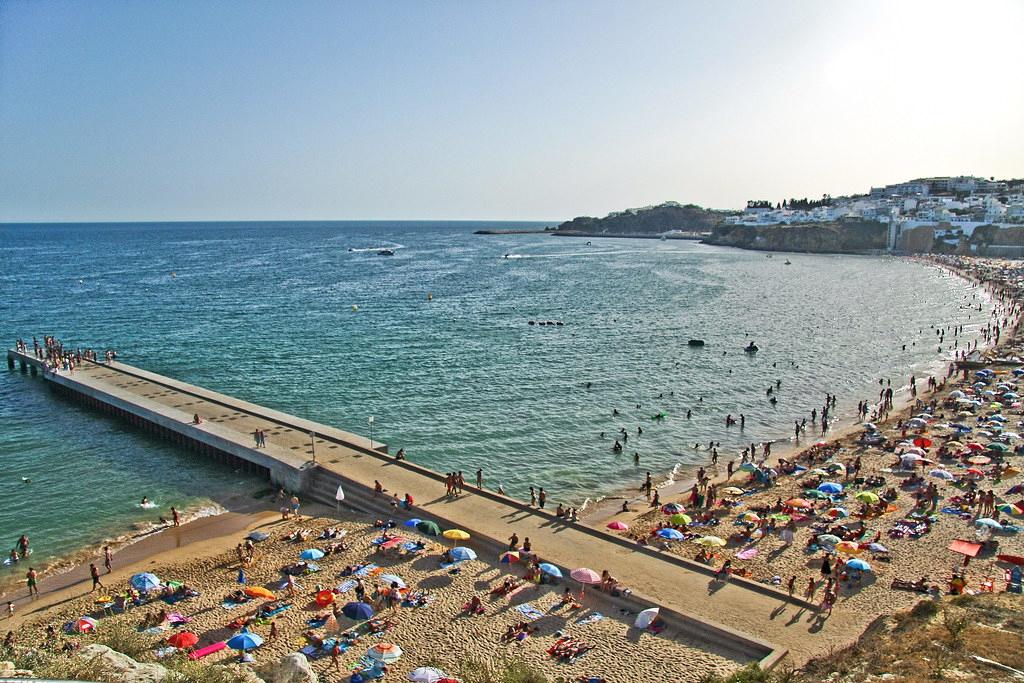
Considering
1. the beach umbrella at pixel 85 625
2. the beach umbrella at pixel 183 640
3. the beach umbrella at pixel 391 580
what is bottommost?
the beach umbrella at pixel 85 625

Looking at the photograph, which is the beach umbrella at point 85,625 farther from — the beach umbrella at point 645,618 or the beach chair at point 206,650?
the beach umbrella at point 645,618

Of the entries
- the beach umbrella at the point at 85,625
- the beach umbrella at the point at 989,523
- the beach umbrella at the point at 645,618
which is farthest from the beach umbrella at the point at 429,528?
the beach umbrella at the point at 989,523

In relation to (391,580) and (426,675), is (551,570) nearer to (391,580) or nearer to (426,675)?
(391,580)

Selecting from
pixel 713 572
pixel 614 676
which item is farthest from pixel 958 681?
pixel 713 572

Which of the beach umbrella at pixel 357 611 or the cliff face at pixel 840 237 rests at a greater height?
the cliff face at pixel 840 237

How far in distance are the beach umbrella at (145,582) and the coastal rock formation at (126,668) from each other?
8.05 metres

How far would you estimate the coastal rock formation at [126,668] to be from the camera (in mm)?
12422

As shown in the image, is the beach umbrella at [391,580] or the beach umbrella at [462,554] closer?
the beach umbrella at [391,580]

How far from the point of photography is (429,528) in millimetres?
24375

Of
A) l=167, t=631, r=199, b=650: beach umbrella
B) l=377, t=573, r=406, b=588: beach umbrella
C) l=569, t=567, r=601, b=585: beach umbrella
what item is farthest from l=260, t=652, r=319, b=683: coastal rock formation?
l=569, t=567, r=601, b=585: beach umbrella

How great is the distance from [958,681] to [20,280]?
135m

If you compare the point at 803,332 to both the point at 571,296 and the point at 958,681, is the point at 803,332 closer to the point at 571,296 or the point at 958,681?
the point at 571,296

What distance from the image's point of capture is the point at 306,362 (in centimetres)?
5466

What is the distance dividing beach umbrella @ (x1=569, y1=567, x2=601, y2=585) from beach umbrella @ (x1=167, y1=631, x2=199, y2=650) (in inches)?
419
